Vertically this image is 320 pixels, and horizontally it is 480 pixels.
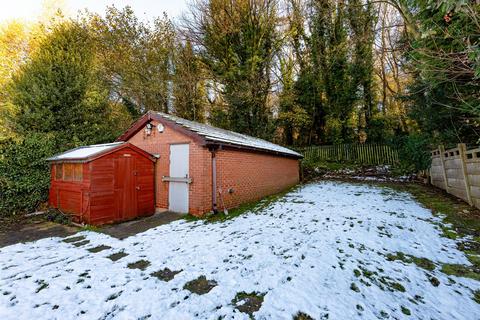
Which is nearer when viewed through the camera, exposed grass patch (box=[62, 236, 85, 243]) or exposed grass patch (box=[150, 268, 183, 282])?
exposed grass patch (box=[150, 268, 183, 282])

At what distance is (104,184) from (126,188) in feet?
2.30

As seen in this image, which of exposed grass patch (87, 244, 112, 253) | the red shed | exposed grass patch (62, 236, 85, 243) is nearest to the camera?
exposed grass patch (87, 244, 112, 253)

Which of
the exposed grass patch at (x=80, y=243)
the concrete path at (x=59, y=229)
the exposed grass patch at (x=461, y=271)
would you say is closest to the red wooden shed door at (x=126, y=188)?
the concrete path at (x=59, y=229)

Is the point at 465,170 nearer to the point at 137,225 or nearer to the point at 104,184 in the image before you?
the point at 137,225

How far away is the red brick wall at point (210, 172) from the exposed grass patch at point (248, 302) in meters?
4.15

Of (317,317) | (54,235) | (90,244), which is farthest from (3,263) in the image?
(317,317)

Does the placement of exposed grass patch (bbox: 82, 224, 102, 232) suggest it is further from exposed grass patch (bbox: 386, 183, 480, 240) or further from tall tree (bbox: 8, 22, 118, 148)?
exposed grass patch (bbox: 386, 183, 480, 240)

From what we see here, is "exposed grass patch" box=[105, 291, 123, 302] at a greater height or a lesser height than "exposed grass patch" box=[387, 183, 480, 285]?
lesser

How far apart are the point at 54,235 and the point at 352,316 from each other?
7.02 m

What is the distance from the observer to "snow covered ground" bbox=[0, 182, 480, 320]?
2484 millimetres

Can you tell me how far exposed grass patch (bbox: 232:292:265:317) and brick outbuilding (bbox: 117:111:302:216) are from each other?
4.15 m

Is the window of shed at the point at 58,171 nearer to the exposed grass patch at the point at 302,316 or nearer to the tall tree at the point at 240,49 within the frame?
the exposed grass patch at the point at 302,316

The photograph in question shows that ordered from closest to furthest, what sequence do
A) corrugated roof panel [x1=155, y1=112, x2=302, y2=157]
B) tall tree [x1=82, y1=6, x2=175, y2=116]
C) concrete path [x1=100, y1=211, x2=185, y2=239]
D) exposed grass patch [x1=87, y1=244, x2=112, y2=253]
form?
exposed grass patch [x1=87, y1=244, x2=112, y2=253]
concrete path [x1=100, y1=211, x2=185, y2=239]
corrugated roof panel [x1=155, y1=112, x2=302, y2=157]
tall tree [x1=82, y1=6, x2=175, y2=116]

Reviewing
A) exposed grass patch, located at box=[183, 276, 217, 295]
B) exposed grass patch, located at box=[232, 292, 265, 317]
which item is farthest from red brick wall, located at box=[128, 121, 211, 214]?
exposed grass patch, located at box=[232, 292, 265, 317]
